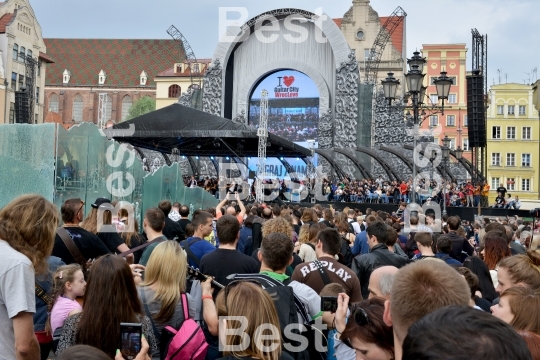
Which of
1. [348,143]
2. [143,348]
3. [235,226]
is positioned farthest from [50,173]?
[348,143]

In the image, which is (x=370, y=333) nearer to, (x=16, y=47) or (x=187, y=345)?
(x=187, y=345)

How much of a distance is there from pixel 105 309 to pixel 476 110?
72.7ft

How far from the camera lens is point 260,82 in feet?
159

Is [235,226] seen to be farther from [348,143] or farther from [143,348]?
[348,143]

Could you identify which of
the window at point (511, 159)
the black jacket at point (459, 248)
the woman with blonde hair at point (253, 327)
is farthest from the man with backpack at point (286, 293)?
the window at point (511, 159)

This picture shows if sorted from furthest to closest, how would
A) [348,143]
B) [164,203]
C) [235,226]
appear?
[348,143], [164,203], [235,226]

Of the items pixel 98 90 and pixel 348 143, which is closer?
pixel 348 143

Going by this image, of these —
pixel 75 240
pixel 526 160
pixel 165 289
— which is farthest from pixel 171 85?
pixel 165 289

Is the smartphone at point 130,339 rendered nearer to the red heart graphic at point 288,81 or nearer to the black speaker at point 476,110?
the black speaker at point 476,110

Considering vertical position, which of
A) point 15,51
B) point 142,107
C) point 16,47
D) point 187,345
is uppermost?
point 16,47

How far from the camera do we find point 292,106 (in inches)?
1863

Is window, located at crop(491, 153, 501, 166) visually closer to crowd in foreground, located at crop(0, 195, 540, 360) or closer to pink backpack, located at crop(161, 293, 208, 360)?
crowd in foreground, located at crop(0, 195, 540, 360)

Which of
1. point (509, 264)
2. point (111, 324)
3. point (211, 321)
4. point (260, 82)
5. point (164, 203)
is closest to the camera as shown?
point (111, 324)

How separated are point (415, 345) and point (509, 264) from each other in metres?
3.26
